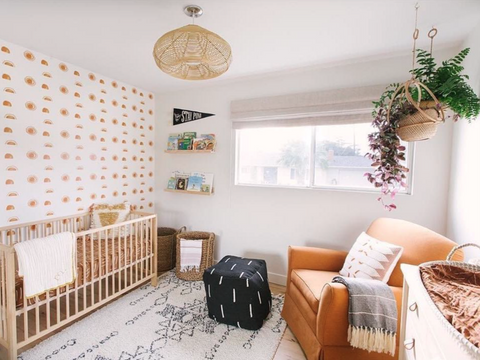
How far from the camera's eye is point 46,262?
5.08 ft

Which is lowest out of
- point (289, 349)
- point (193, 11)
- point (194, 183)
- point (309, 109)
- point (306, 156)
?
point (289, 349)

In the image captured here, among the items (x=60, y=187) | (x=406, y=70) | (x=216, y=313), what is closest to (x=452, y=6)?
(x=406, y=70)

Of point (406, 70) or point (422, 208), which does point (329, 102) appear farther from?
point (422, 208)

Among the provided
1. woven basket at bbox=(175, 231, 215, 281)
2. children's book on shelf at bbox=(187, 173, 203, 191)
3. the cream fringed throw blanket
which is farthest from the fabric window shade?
the cream fringed throw blanket

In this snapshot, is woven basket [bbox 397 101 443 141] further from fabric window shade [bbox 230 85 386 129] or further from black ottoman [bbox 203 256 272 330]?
black ottoman [bbox 203 256 272 330]

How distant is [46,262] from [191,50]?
5.38 ft

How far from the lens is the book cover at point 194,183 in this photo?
2.98 m

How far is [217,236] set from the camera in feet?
9.64

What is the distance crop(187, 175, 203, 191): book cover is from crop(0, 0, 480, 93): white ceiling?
Answer: 1.39m

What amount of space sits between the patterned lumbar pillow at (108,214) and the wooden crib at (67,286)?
4.0 inches

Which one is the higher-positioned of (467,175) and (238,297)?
(467,175)

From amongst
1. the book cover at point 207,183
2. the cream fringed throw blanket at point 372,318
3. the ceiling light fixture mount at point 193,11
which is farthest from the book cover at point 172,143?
the cream fringed throw blanket at point 372,318

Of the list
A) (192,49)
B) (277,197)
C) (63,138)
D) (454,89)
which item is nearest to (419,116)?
(454,89)

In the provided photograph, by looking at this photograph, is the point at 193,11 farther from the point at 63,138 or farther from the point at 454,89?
the point at 63,138
